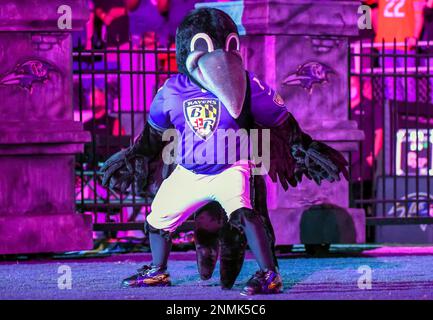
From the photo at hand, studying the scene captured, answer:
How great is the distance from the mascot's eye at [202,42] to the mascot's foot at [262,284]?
4.72ft

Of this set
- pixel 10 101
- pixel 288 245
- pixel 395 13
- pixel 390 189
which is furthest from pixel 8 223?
pixel 395 13

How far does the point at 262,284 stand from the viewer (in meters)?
6.18

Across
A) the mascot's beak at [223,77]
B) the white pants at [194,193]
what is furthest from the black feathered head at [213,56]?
the white pants at [194,193]

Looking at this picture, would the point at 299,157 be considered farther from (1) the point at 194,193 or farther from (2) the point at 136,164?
(2) the point at 136,164

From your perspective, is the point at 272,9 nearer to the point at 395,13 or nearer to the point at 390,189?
the point at 390,189

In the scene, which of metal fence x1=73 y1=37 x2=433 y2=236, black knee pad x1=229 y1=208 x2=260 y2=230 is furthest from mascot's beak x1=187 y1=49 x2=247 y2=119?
metal fence x1=73 y1=37 x2=433 y2=236

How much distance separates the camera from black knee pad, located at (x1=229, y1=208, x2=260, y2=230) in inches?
246

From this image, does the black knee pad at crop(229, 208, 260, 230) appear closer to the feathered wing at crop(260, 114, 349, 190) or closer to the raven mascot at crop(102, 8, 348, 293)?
the raven mascot at crop(102, 8, 348, 293)

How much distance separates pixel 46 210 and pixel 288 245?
223 cm

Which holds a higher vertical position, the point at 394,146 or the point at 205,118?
the point at 205,118

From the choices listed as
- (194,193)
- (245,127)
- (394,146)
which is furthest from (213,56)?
(394,146)

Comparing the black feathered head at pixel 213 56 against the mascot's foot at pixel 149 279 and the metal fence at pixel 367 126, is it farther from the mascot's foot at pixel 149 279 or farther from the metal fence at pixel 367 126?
the metal fence at pixel 367 126

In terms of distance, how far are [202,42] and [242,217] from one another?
113 cm
